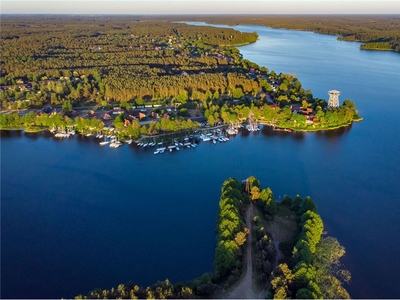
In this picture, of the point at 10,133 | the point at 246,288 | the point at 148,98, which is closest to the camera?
the point at 246,288

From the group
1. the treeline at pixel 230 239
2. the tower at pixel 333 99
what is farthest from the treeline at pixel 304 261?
the tower at pixel 333 99

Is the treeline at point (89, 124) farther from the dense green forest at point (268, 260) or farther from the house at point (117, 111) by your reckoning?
the dense green forest at point (268, 260)

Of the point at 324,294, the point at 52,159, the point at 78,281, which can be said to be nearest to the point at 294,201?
the point at 324,294

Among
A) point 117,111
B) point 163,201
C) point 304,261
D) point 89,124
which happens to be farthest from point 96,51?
point 304,261

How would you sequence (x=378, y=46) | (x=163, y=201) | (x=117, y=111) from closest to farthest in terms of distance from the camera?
(x=163, y=201)
(x=117, y=111)
(x=378, y=46)

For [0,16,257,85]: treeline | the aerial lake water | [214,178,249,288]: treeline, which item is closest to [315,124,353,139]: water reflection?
the aerial lake water

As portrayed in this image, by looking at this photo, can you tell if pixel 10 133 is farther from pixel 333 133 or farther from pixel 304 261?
pixel 333 133

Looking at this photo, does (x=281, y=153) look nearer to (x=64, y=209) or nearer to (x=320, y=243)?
(x=320, y=243)
